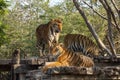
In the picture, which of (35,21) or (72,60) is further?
(35,21)

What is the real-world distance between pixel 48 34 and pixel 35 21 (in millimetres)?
18060

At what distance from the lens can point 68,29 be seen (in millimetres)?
26281

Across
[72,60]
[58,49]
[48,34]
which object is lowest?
[72,60]

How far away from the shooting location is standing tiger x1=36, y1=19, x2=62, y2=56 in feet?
41.5

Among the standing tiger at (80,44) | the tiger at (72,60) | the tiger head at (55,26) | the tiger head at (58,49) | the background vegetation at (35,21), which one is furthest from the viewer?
the background vegetation at (35,21)

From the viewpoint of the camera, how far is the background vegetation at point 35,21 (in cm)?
2520

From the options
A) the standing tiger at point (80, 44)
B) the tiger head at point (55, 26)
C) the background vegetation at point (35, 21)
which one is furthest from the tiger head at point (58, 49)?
the background vegetation at point (35, 21)

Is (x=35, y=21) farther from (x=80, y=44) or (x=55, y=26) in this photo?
(x=80, y=44)

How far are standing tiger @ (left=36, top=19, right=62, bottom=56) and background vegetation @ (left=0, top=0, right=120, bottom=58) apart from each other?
994 centimetres

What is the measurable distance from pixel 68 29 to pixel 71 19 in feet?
3.19

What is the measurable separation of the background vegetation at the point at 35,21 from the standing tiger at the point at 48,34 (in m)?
9.94

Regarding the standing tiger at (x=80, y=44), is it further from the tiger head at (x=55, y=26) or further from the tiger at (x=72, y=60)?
the tiger head at (x=55, y=26)

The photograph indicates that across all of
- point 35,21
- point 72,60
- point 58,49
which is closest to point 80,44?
point 58,49

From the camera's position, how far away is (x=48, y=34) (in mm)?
12961
